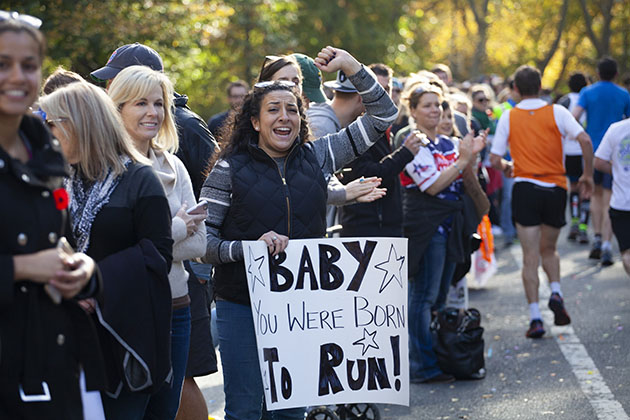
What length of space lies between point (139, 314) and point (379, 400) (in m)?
1.87

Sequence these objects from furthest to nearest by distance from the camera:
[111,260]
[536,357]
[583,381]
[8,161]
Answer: [536,357] → [583,381] → [111,260] → [8,161]

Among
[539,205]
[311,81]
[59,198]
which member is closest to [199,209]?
[59,198]

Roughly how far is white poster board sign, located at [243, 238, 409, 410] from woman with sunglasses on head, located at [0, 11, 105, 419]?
166 centimetres

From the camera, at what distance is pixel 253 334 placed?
4.97 meters

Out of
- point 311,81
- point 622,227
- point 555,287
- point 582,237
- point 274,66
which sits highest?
point 274,66

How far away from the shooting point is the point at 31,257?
303 cm

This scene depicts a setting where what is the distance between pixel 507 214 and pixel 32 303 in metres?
12.2

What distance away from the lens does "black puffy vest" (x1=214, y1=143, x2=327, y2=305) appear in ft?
16.0

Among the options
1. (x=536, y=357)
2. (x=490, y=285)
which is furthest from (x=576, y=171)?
(x=536, y=357)

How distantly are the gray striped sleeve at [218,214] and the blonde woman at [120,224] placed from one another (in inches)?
41.4

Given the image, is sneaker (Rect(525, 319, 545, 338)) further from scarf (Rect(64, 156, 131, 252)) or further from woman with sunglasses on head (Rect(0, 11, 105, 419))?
woman with sunglasses on head (Rect(0, 11, 105, 419))

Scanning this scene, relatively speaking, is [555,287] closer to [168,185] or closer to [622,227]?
[622,227]

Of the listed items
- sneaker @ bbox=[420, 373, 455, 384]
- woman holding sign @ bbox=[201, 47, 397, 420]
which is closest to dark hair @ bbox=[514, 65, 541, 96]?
sneaker @ bbox=[420, 373, 455, 384]

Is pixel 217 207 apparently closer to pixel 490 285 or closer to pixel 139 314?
pixel 139 314
